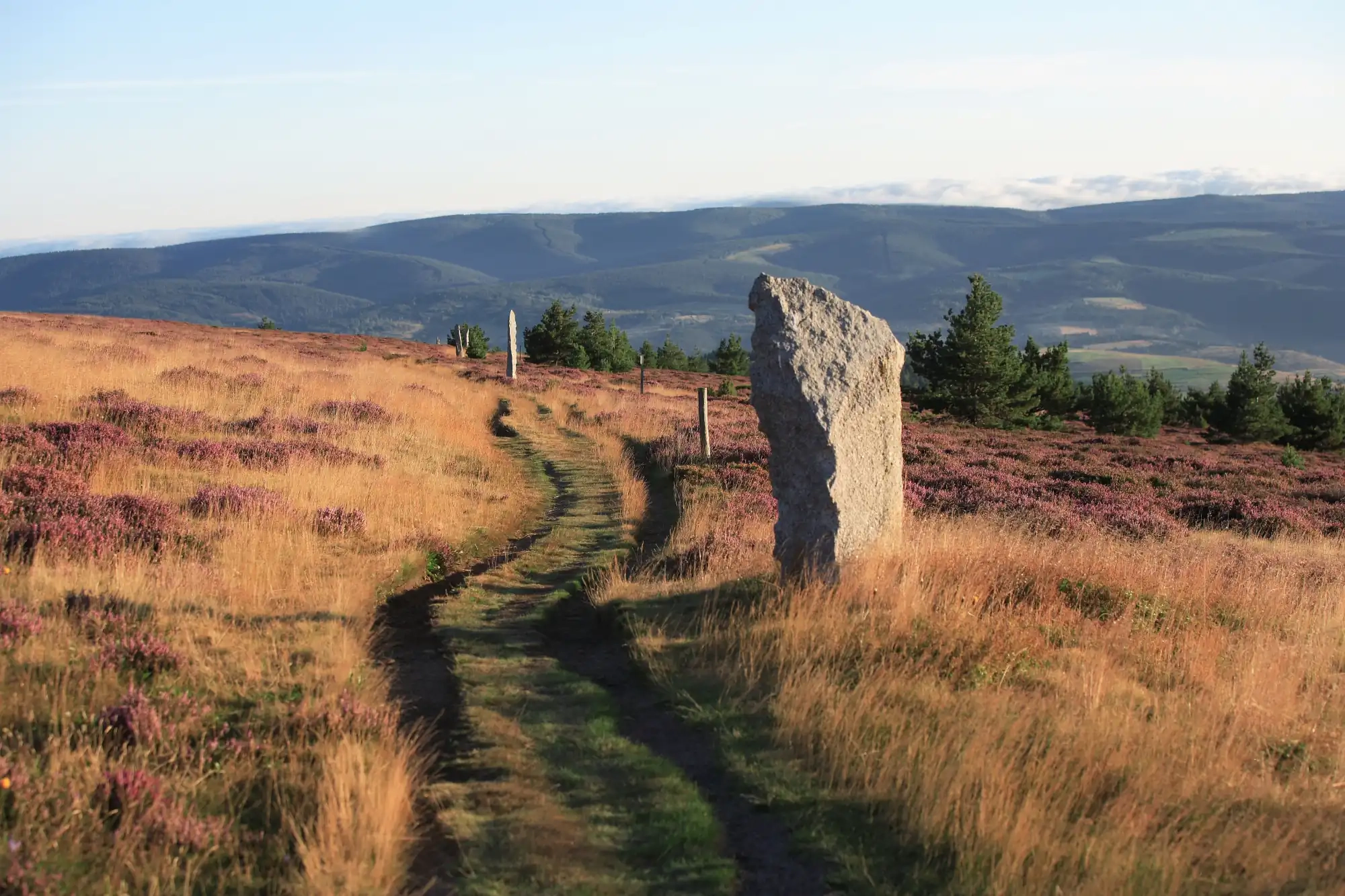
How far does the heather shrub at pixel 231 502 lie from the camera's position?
11.2 meters

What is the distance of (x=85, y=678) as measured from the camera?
21.2 feet

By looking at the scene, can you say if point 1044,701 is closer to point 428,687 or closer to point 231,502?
point 428,687

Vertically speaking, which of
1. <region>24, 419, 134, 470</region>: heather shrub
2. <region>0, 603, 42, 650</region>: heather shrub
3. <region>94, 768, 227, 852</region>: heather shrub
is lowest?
<region>94, 768, 227, 852</region>: heather shrub

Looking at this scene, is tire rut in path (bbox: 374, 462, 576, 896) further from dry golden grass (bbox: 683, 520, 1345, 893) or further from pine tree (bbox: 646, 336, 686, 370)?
pine tree (bbox: 646, 336, 686, 370)

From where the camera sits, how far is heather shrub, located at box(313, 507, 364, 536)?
1152 cm

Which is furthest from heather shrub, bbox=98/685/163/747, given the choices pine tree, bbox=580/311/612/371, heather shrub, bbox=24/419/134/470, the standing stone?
pine tree, bbox=580/311/612/371

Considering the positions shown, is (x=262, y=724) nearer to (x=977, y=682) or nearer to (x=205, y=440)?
(x=977, y=682)

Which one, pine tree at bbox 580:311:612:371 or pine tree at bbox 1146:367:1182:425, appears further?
pine tree at bbox 580:311:612:371

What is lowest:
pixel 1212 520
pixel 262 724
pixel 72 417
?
pixel 1212 520

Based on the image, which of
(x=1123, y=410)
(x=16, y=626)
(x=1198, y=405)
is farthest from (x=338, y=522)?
(x=1198, y=405)

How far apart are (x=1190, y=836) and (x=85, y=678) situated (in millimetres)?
7070

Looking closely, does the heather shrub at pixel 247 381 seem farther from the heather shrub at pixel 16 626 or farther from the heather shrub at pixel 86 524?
the heather shrub at pixel 16 626

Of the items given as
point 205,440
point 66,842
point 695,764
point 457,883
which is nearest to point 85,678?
point 66,842

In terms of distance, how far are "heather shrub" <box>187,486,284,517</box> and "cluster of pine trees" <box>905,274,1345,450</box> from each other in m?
30.7
